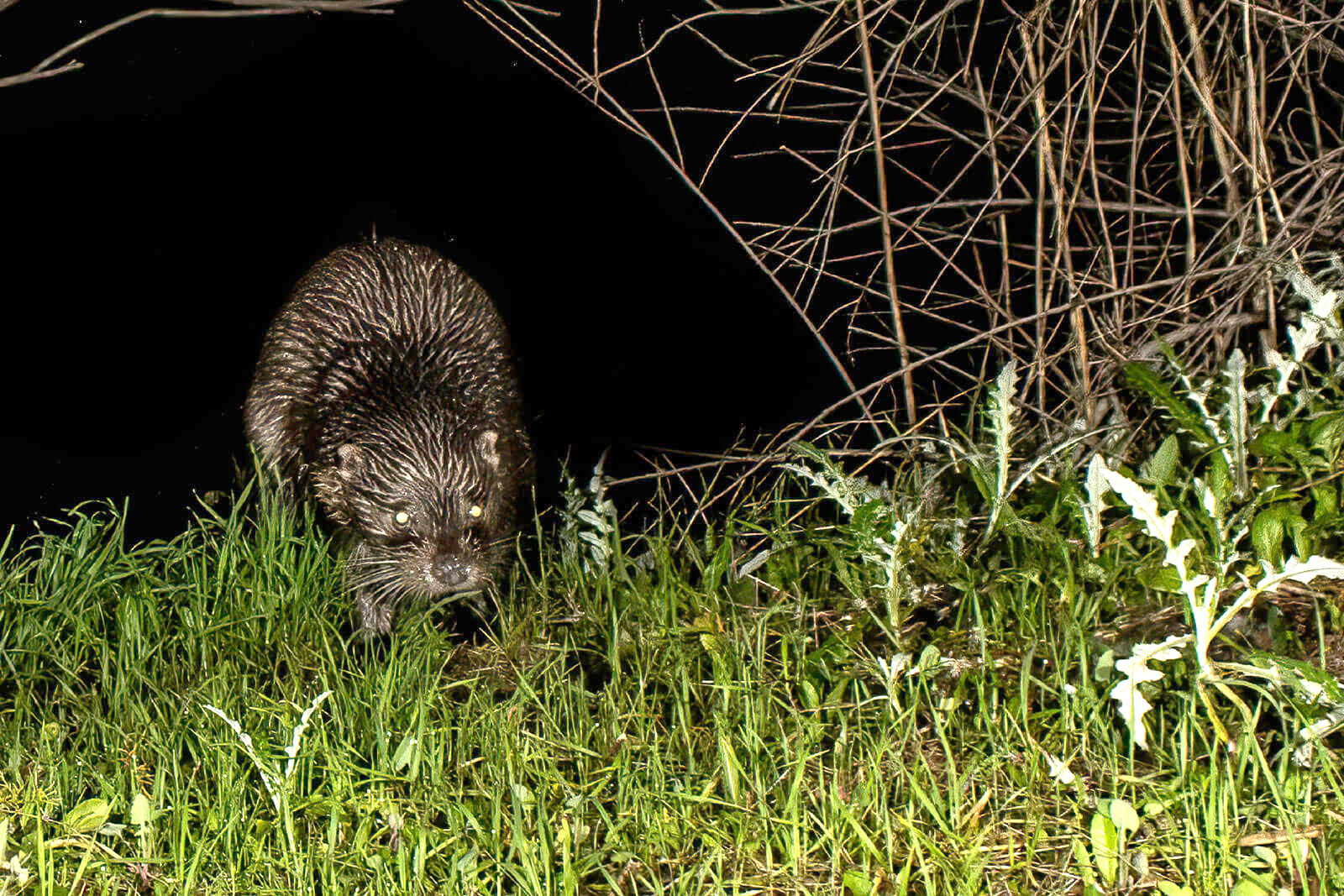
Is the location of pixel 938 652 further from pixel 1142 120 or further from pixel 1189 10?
pixel 1142 120

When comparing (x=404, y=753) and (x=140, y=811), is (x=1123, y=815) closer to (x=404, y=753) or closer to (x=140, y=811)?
(x=404, y=753)

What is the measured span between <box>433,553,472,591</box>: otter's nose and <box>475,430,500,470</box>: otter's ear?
417 millimetres

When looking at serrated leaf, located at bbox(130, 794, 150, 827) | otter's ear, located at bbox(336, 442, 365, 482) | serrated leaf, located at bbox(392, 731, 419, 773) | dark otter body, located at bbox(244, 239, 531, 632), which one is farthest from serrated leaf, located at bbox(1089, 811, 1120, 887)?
otter's ear, located at bbox(336, 442, 365, 482)

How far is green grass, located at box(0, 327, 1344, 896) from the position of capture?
2604 mm

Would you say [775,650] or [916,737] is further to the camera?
[775,650]

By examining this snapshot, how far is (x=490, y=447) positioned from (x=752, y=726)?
74.4 inches

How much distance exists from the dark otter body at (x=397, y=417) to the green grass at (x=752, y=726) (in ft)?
1.61

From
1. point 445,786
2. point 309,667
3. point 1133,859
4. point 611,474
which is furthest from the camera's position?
point 611,474

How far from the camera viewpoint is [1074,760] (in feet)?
9.20

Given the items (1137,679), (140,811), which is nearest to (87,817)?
(140,811)

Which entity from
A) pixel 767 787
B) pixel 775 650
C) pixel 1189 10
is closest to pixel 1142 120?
pixel 1189 10

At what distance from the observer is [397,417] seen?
180 inches

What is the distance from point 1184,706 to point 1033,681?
1.08 ft

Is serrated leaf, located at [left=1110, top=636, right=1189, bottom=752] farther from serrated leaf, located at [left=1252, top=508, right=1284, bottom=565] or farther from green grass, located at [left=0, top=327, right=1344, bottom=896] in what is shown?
serrated leaf, located at [left=1252, top=508, right=1284, bottom=565]
